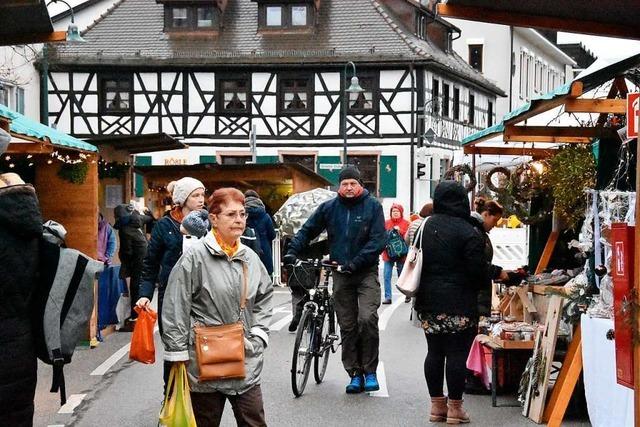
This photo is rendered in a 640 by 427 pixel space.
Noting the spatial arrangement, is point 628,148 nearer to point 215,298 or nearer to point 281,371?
point 215,298

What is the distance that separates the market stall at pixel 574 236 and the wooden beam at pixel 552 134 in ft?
0.04

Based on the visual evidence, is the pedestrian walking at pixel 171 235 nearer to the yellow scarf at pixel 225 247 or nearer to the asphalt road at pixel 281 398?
the asphalt road at pixel 281 398

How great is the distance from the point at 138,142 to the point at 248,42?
23303 mm

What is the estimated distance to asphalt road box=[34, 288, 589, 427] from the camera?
27.5 ft

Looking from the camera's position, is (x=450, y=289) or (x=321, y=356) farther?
(x=321, y=356)

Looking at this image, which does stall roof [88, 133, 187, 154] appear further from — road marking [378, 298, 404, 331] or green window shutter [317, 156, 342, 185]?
green window shutter [317, 156, 342, 185]

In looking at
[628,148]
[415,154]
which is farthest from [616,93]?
[415,154]

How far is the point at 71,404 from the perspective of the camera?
9.09 meters

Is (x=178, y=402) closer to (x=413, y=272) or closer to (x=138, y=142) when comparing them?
(x=413, y=272)

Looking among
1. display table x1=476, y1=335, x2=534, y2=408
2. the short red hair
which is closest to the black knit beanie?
display table x1=476, y1=335, x2=534, y2=408

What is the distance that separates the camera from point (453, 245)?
809cm


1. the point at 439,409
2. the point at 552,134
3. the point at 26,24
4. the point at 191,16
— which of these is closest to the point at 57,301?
the point at 26,24

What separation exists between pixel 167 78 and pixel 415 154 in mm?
9091

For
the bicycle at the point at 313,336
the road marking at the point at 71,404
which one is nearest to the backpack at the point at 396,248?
the bicycle at the point at 313,336
